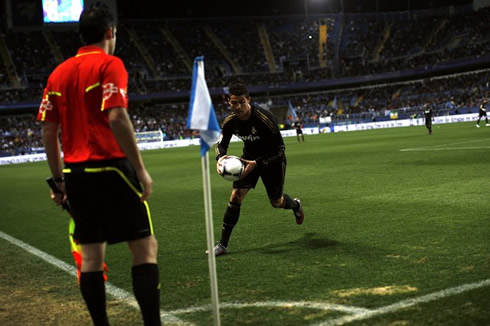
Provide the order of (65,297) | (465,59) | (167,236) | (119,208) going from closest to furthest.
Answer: (119,208)
(65,297)
(167,236)
(465,59)

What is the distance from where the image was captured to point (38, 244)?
855 centimetres

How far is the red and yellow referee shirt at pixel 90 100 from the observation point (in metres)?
3.51

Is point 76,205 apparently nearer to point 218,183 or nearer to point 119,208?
point 119,208

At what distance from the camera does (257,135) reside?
718 centimetres

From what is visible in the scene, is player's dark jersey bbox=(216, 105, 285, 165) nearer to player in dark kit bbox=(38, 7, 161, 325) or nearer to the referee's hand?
player in dark kit bbox=(38, 7, 161, 325)

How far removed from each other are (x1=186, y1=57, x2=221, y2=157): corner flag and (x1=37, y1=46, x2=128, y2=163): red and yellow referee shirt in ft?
1.52

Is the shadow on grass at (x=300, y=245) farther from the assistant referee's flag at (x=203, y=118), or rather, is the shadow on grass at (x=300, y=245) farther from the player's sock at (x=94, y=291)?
the player's sock at (x=94, y=291)

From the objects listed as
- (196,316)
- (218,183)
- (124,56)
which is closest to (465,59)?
(124,56)

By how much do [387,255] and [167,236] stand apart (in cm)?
354

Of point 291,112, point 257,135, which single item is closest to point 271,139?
point 257,135

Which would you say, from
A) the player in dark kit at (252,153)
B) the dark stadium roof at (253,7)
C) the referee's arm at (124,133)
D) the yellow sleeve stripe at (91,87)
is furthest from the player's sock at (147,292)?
the dark stadium roof at (253,7)

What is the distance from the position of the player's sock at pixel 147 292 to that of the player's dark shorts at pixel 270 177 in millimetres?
3520

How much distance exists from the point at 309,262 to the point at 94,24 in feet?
11.6

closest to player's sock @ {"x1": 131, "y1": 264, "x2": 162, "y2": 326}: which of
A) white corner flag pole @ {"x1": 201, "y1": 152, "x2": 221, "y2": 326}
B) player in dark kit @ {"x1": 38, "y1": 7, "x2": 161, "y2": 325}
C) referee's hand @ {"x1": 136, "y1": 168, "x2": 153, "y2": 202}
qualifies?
player in dark kit @ {"x1": 38, "y1": 7, "x2": 161, "y2": 325}
